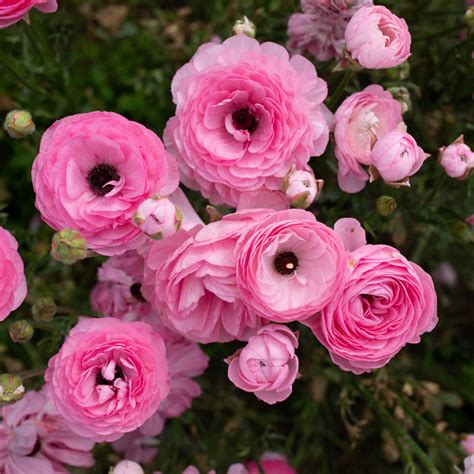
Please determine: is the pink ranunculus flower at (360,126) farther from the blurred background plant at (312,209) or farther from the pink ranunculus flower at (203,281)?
the pink ranunculus flower at (203,281)

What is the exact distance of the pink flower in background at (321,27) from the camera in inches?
41.3

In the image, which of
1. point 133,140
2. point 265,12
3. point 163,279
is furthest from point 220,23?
point 163,279

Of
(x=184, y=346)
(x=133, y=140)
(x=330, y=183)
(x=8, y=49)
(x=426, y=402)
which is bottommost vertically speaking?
(x=426, y=402)

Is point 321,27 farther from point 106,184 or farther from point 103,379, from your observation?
point 103,379

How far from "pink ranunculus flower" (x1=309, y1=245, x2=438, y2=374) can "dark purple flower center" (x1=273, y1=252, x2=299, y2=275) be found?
0.08m

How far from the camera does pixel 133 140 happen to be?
896 millimetres

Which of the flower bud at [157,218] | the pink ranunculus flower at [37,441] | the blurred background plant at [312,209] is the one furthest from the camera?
the blurred background plant at [312,209]

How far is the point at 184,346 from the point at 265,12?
0.72 m

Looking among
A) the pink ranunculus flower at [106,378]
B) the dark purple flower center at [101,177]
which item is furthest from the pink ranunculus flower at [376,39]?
the pink ranunculus flower at [106,378]

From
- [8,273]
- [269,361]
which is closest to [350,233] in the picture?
[269,361]

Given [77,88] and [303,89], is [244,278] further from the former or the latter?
[77,88]

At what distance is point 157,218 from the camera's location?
0.81 meters

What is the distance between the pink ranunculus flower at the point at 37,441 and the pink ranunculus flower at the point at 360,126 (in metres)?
0.58

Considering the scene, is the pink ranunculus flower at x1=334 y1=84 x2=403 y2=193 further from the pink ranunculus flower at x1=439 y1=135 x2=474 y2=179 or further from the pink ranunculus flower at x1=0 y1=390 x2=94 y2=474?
the pink ranunculus flower at x1=0 y1=390 x2=94 y2=474
